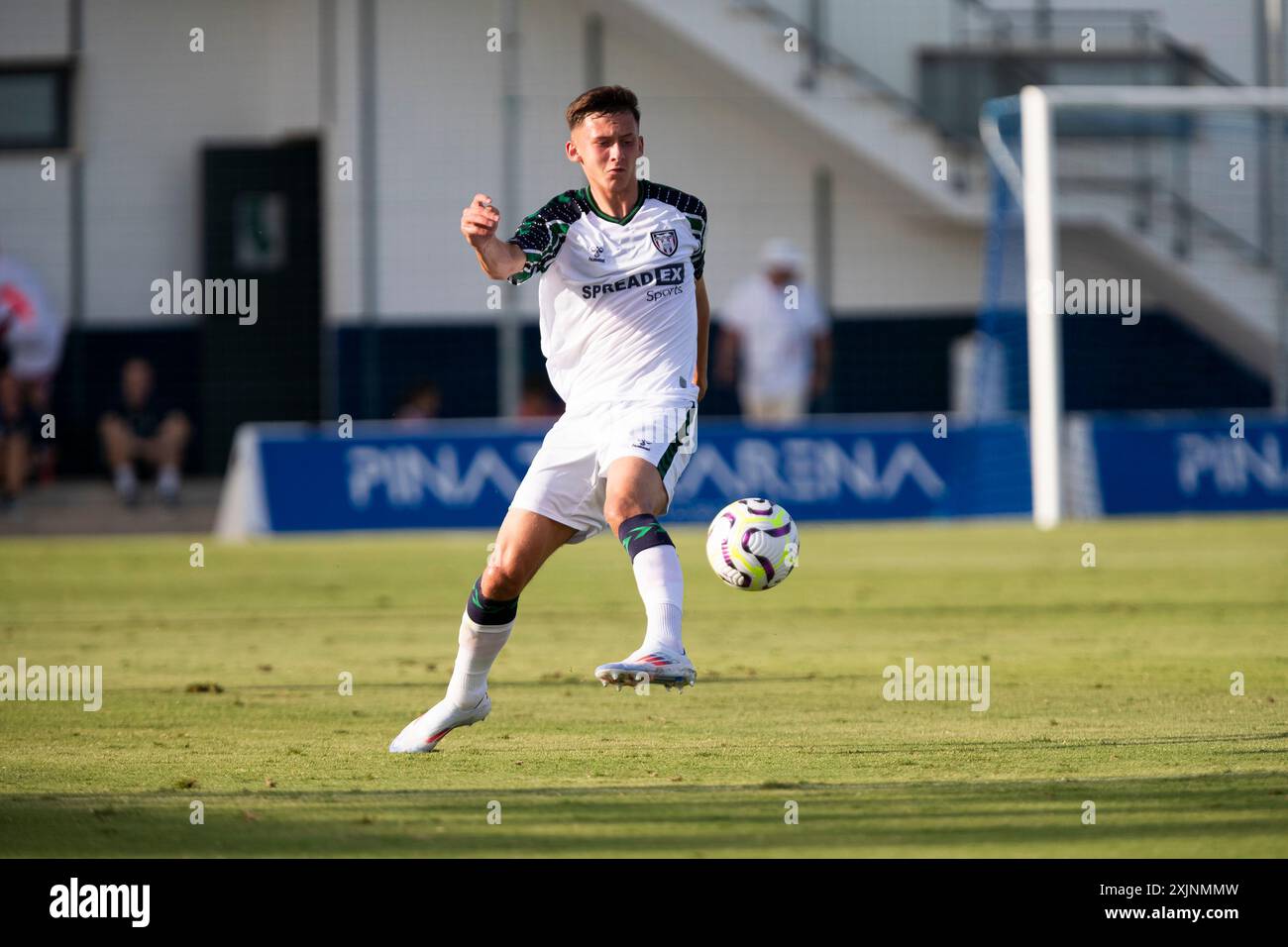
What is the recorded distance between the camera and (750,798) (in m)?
5.50

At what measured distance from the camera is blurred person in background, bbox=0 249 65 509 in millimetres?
21781

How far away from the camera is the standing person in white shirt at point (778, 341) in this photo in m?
21.0

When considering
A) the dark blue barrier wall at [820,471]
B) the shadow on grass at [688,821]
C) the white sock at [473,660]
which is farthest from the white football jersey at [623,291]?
the dark blue barrier wall at [820,471]

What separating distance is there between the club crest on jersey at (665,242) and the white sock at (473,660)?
4.45 feet

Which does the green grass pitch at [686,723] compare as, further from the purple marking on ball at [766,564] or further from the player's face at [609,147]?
the player's face at [609,147]

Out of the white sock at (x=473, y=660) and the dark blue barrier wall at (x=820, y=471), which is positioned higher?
the dark blue barrier wall at (x=820, y=471)

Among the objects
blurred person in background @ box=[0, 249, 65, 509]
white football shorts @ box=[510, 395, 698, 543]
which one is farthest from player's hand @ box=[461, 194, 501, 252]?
blurred person in background @ box=[0, 249, 65, 509]

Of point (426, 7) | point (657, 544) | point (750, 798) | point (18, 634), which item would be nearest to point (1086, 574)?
point (18, 634)

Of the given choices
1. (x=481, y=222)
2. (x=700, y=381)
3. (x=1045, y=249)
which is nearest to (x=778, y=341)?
(x=1045, y=249)

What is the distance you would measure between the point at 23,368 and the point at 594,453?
17538mm

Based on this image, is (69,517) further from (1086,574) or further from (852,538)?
(1086,574)
